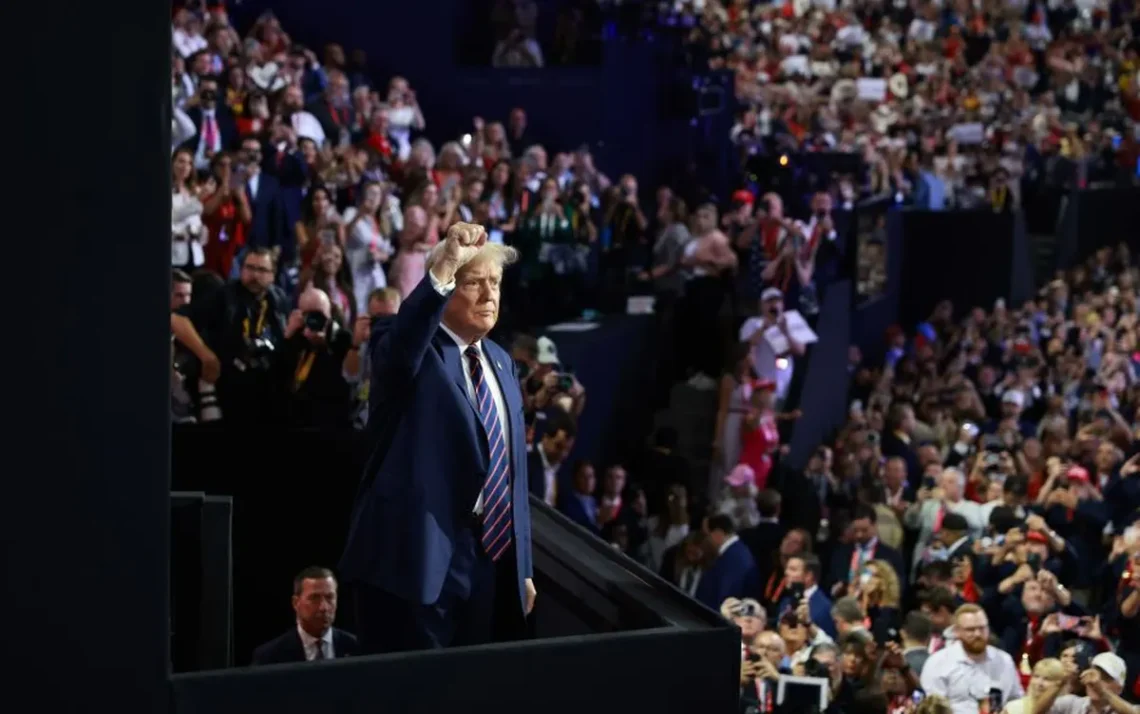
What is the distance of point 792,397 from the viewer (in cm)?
1412

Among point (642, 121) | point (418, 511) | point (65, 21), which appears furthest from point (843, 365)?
point (65, 21)

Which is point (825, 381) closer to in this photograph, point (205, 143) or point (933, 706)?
point (205, 143)

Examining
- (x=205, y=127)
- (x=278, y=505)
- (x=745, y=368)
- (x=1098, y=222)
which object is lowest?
(x=745, y=368)

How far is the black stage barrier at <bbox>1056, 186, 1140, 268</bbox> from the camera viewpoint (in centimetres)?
2242

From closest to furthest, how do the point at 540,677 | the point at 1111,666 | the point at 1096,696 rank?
the point at 540,677 < the point at 1096,696 < the point at 1111,666

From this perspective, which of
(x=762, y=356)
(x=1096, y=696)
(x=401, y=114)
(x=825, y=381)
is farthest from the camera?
(x=825, y=381)

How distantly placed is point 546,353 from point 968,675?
3.73 m

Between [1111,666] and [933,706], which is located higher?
[1111,666]

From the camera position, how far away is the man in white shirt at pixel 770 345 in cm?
1369

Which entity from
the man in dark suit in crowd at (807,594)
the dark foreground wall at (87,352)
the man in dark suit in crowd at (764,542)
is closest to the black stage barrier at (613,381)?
the man in dark suit in crowd at (764,542)

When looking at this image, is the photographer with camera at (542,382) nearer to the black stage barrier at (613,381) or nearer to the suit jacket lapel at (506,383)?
the black stage barrier at (613,381)

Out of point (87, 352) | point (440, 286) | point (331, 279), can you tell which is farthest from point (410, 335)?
point (331, 279)

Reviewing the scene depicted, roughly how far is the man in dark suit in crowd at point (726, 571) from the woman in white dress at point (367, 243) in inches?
95.5

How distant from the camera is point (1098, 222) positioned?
2266 cm
